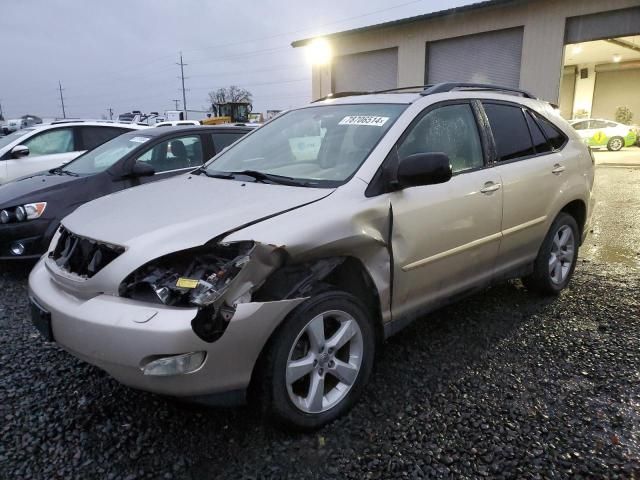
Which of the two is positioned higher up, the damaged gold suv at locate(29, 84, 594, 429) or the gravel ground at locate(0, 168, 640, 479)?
the damaged gold suv at locate(29, 84, 594, 429)

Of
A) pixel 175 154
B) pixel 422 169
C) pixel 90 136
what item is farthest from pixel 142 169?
pixel 90 136

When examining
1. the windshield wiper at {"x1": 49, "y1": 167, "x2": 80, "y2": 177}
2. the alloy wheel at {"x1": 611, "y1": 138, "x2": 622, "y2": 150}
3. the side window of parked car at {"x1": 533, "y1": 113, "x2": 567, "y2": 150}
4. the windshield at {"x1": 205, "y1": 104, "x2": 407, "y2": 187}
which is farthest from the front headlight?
the alloy wheel at {"x1": 611, "y1": 138, "x2": 622, "y2": 150}

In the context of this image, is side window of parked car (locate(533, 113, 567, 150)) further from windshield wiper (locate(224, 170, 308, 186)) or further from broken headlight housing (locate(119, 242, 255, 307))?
broken headlight housing (locate(119, 242, 255, 307))

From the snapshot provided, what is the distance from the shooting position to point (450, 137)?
3.29 metres

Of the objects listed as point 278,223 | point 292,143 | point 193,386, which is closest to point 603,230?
point 292,143

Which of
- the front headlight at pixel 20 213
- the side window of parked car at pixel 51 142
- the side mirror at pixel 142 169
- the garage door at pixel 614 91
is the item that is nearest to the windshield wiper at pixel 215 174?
the side mirror at pixel 142 169

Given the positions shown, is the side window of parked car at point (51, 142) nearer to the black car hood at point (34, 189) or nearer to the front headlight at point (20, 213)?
the black car hood at point (34, 189)

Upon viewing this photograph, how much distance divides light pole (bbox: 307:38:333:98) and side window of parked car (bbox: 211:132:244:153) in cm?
1587

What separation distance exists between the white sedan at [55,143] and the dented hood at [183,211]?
5796mm

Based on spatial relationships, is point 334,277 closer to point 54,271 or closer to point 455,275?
point 455,275

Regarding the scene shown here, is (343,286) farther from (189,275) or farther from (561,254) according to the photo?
(561,254)

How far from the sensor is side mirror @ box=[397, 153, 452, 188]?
2.60 metres

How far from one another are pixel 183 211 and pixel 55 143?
22.9 feet

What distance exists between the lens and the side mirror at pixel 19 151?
7.89 m
